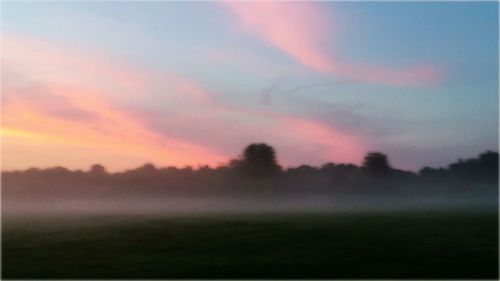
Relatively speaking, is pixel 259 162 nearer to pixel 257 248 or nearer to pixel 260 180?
pixel 260 180

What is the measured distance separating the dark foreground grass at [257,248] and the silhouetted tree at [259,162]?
3.51 m

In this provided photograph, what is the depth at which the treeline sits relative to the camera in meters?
21.0

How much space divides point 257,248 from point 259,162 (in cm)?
910

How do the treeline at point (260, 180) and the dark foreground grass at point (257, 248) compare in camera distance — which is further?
the treeline at point (260, 180)

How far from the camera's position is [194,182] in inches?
926

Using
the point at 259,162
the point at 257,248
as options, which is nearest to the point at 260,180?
the point at 259,162

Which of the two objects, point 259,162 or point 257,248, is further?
point 259,162

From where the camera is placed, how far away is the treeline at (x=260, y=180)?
21.0m

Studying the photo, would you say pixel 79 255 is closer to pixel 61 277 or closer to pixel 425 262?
pixel 61 277

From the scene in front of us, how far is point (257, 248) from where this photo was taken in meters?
13.7

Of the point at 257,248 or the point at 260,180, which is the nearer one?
the point at 257,248

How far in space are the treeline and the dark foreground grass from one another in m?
3.10

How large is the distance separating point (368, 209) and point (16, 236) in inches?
456

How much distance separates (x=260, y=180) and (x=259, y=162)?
2280mm
